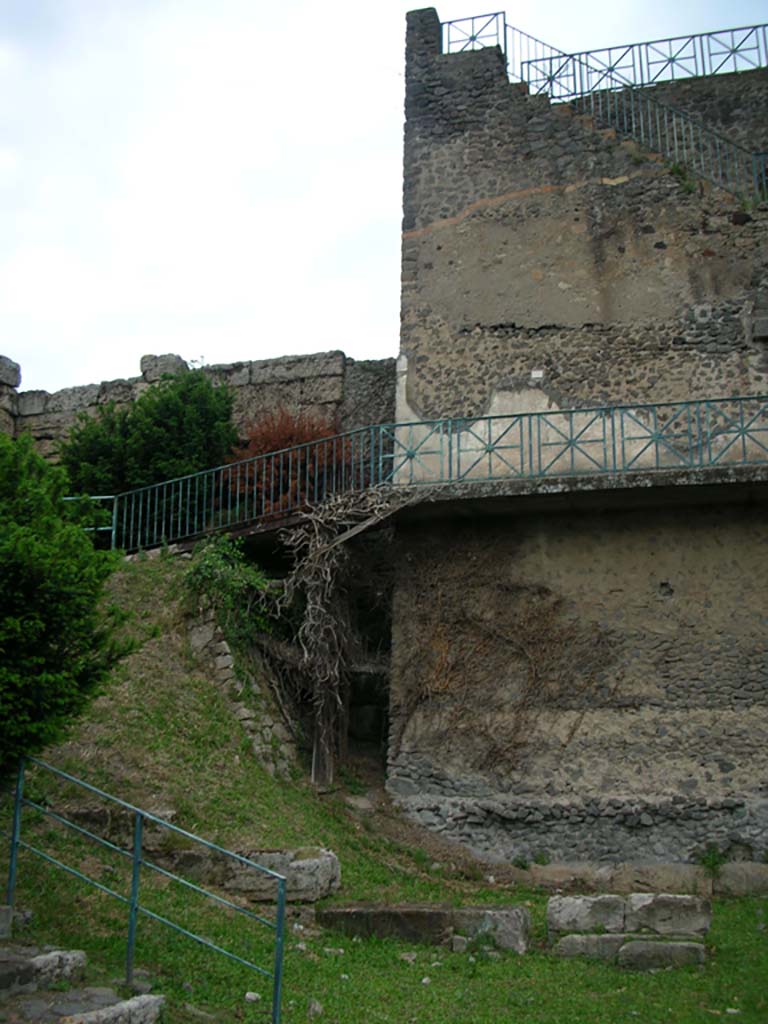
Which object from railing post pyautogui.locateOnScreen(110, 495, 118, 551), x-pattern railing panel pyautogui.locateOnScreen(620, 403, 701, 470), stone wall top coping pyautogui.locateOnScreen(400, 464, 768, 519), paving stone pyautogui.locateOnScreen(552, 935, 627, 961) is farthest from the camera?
railing post pyautogui.locateOnScreen(110, 495, 118, 551)

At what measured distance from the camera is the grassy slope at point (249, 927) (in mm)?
7359

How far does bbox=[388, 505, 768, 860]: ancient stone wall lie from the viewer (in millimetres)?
12023

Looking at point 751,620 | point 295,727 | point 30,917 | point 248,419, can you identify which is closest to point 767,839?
point 751,620

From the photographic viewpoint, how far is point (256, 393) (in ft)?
57.4

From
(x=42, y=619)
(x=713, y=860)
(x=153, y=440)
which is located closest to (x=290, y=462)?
(x=153, y=440)

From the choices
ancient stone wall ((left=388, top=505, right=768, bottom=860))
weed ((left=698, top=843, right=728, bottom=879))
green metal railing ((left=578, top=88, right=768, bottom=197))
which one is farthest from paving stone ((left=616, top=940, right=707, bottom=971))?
green metal railing ((left=578, top=88, right=768, bottom=197))

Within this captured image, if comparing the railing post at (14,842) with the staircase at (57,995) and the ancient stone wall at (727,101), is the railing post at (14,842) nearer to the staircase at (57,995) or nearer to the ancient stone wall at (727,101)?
the staircase at (57,995)

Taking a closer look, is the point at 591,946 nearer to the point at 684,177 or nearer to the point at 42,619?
the point at 42,619

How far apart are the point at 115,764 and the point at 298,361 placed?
8.29 meters

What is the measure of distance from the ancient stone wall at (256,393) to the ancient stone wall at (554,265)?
2461mm

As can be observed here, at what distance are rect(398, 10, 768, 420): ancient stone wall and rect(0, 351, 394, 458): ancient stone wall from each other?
8.07 ft

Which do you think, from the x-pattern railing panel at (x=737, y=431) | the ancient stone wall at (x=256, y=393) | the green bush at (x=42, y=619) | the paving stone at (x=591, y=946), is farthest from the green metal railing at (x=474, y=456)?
the green bush at (x=42, y=619)

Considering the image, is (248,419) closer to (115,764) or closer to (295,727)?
(295,727)

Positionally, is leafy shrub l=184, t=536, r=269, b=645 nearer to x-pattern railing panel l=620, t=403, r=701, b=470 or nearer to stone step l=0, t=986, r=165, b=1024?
x-pattern railing panel l=620, t=403, r=701, b=470
